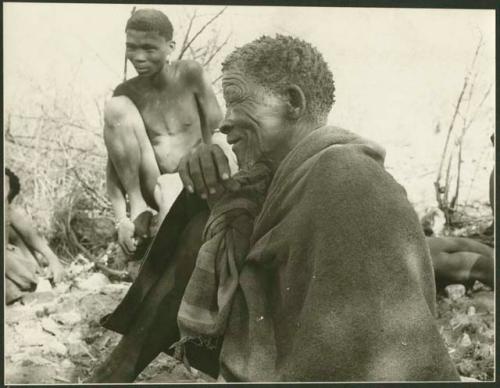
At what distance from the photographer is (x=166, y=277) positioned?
20.1ft

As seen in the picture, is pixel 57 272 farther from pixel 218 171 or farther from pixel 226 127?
pixel 226 127

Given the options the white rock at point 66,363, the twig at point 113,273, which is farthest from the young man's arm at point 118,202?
the white rock at point 66,363

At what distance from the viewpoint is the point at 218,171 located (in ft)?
19.9

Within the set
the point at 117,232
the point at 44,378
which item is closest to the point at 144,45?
the point at 117,232

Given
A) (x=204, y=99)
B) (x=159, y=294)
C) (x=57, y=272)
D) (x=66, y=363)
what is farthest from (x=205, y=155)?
(x=66, y=363)

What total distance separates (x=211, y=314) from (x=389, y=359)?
3.29ft

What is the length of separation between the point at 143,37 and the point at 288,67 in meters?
0.88

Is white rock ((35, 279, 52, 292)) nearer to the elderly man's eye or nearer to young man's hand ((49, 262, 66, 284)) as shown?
young man's hand ((49, 262, 66, 284))

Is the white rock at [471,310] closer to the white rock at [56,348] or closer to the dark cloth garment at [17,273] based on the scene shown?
the white rock at [56,348]

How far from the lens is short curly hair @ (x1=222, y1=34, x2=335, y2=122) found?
603 centimetres

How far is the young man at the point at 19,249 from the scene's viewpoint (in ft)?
20.1

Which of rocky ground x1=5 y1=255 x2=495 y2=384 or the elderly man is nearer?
the elderly man

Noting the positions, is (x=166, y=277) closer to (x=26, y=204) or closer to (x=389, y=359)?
(x=26, y=204)

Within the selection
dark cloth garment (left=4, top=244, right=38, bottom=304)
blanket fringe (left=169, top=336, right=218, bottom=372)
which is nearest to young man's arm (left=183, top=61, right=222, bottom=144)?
blanket fringe (left=169, top=336, right=218, bottom=372)
